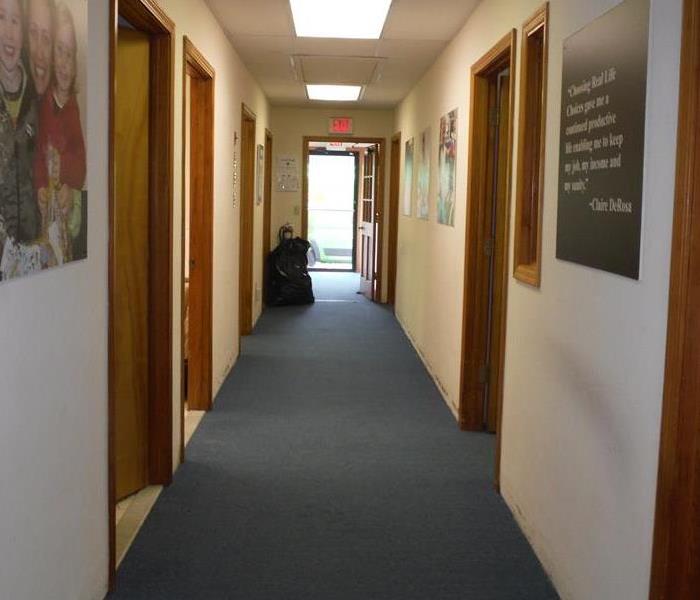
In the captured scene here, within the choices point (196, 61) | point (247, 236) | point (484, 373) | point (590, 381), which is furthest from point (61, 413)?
point (247, 236)

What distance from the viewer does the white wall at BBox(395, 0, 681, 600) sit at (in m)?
2.07

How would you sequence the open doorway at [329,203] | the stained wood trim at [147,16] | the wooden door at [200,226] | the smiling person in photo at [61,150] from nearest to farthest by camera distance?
the smiling person in photo at [61,150], the stained wood trim at [147,16], the wooden door at [200,226], the open doorway at [329,203]

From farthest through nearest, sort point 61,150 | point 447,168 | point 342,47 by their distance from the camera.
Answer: point 342,47 < point 447,168 < point 61,150

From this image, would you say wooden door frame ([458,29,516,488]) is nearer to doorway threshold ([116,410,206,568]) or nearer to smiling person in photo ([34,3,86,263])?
doorway threshold ([116,410,206,568])

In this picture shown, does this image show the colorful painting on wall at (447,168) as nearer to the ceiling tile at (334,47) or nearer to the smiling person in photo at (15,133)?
the ceiling tile at (334,47)

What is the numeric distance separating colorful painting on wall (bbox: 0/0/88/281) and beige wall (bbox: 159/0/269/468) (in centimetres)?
140

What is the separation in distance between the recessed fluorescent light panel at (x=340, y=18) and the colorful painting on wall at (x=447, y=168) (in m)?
0.74

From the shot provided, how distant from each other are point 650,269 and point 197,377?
354 centimetres

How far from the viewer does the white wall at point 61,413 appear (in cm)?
191

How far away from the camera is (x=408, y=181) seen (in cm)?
840

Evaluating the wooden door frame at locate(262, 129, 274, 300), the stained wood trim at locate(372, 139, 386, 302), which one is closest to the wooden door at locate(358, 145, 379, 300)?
the stained wood trim at locate(372, 139, 386, 302)

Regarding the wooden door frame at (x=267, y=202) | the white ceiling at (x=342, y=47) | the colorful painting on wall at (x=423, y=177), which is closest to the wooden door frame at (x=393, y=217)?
the white ceiling at (x=342, y=47)

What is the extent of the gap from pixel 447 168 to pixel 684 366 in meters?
3.90

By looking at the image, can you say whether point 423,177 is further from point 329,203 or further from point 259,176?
point 329,203
